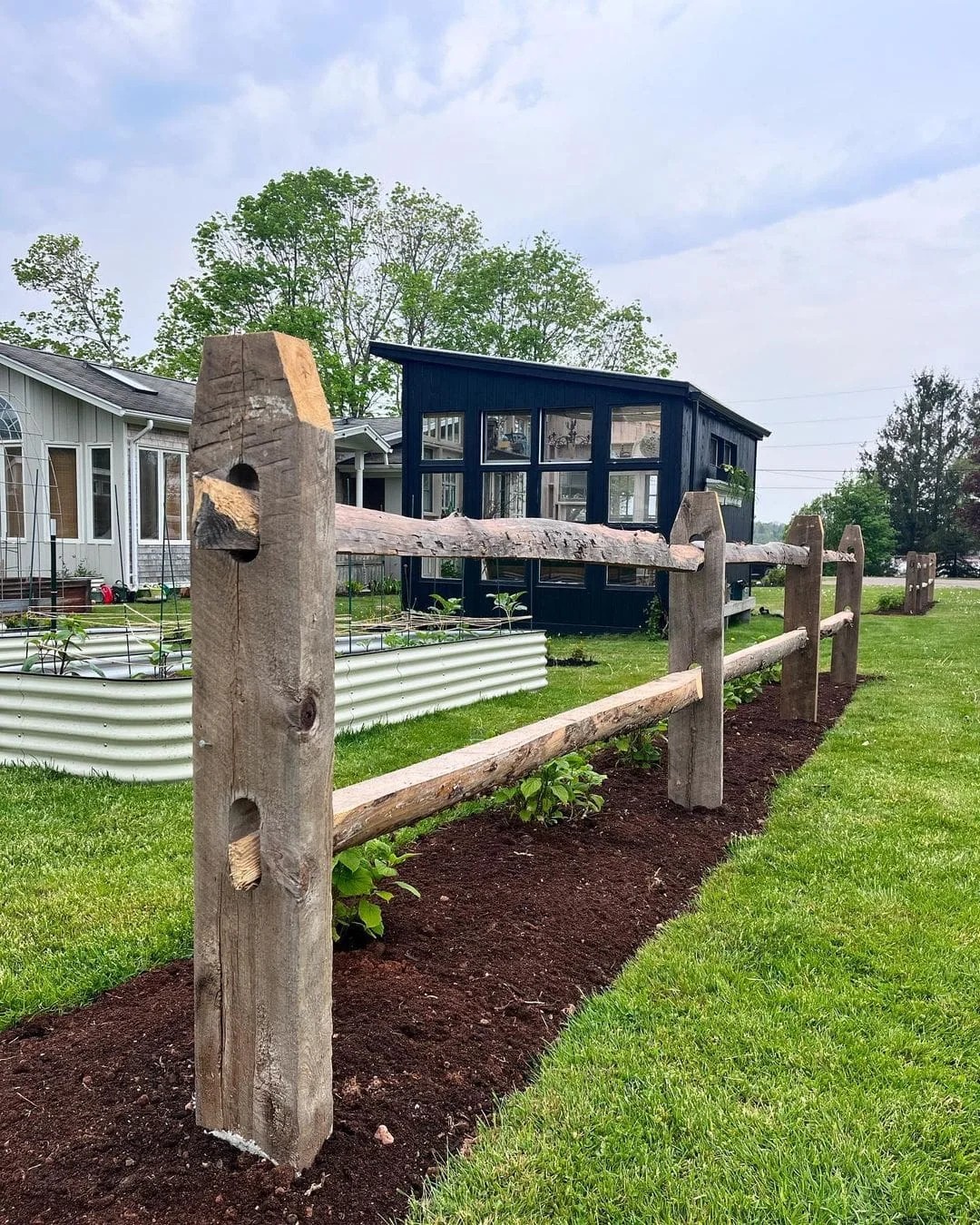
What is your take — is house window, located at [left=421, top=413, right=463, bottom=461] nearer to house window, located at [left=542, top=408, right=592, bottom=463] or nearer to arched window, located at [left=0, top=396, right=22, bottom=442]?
house window, located at [left=542, top=408, right=592, bottom=463]

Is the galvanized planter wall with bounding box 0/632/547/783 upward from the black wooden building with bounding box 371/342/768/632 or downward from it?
downward

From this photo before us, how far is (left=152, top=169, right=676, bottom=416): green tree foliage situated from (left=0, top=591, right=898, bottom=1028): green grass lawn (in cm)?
2733

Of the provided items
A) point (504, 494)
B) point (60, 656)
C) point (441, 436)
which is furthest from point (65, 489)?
point (60, 656)

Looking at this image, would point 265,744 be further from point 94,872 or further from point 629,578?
point 629,578

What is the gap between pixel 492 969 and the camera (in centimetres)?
239

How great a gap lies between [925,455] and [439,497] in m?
39.0

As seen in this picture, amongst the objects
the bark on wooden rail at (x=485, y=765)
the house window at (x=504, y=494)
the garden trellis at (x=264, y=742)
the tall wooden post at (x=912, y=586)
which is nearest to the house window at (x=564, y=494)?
the house window at (x=504, y=494)

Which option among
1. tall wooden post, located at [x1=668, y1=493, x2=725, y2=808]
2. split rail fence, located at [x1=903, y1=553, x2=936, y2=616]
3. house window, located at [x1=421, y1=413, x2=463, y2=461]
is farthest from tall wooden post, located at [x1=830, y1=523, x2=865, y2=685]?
split rail fence, located at [x1=903, y1=553, x2=936, y2=616]

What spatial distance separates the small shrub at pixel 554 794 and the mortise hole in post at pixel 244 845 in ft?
6.53

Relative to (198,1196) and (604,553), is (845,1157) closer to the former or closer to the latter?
(198,1196)

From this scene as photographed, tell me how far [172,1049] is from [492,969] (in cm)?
89

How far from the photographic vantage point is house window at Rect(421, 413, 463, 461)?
588 inches

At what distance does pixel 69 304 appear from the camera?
32.7 meters

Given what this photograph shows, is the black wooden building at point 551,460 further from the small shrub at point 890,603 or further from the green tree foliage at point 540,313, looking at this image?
the green tree foliage at point 540,313
